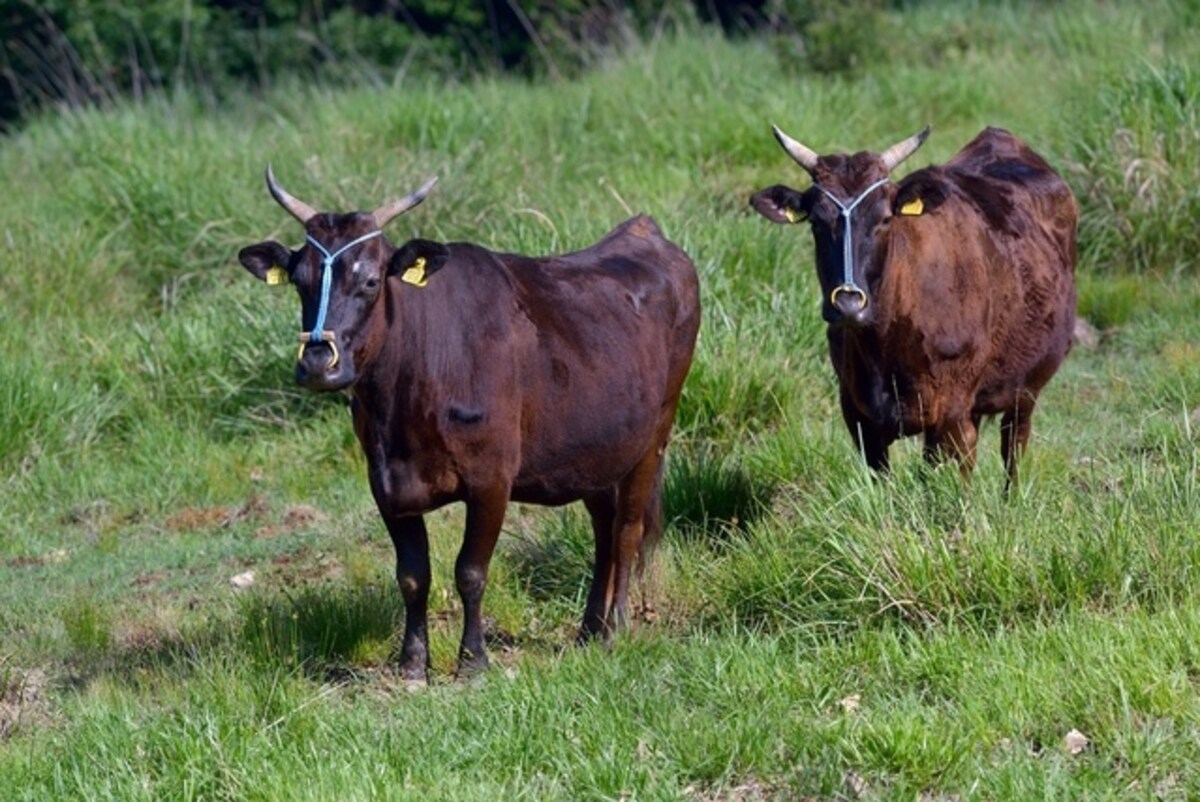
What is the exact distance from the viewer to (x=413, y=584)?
7.98 m

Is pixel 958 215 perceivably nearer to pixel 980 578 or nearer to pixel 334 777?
pixel 980 578

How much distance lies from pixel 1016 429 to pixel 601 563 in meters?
2.37

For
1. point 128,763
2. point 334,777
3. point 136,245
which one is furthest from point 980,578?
point 136,245

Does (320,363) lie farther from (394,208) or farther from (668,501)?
(668,501)

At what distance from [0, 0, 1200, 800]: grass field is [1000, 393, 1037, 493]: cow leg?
31 cm

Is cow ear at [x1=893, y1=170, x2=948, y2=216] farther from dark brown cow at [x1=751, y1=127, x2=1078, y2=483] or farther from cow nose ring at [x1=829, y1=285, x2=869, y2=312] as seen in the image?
cow nose ring at [x1=829, y1=285, x2=869, y2=312]

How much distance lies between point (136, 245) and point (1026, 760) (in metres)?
9.89

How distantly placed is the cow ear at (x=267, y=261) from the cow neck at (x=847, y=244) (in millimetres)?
2217

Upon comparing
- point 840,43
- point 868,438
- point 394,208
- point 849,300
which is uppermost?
point 394,208

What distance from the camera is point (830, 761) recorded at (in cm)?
651

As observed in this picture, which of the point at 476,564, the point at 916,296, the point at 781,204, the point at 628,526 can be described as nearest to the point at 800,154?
the point at 781,204

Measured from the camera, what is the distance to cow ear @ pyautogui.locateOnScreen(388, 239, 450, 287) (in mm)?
7695

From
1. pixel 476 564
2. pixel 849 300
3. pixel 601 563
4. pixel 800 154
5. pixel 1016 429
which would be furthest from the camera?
pixel 1016 429

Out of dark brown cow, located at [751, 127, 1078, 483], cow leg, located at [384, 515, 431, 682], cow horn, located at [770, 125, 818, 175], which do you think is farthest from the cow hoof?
cow horn, located at [770, 125, 818, 175]
